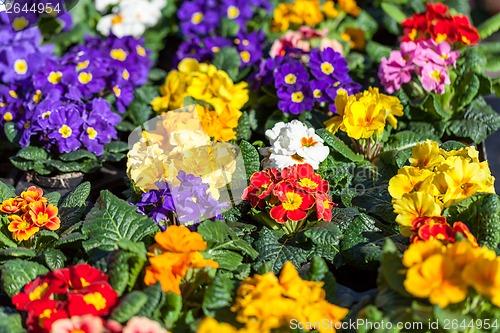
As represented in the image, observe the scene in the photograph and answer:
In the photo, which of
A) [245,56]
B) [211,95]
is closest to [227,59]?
[245,56]

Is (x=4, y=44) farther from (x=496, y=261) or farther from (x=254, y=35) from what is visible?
(x=496, y=261)

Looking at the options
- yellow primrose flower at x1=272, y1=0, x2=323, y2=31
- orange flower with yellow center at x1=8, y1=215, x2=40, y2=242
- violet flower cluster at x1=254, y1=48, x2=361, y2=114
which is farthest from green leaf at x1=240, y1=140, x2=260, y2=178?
yellow primrose flower at x1=272, y1=0, x2=323, y2=31

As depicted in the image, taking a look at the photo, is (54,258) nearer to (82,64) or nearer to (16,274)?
(16,274)

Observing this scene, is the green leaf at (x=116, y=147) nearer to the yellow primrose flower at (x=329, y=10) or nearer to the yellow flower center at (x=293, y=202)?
the yellow flower center at (x=293, y=202)

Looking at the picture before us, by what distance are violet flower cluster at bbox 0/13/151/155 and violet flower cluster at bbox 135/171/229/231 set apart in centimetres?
80

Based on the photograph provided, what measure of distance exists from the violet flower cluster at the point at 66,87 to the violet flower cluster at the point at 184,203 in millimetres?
796

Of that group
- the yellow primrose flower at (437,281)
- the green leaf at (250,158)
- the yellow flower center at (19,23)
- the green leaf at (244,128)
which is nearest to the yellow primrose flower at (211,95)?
the green leaf at (244,128)

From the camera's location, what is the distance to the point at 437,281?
67.6 inches

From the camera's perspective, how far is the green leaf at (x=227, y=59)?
346 cm

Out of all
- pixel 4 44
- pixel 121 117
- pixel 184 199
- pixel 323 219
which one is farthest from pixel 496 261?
pixel 4 44

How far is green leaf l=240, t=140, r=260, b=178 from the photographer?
2.53 metres

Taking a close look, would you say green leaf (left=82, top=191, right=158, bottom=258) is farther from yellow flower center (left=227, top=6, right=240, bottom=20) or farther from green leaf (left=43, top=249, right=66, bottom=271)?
yellow flower center (left=227, top=6, right=240, bottom=20)

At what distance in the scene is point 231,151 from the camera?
2545mm

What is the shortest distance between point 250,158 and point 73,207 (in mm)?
665
